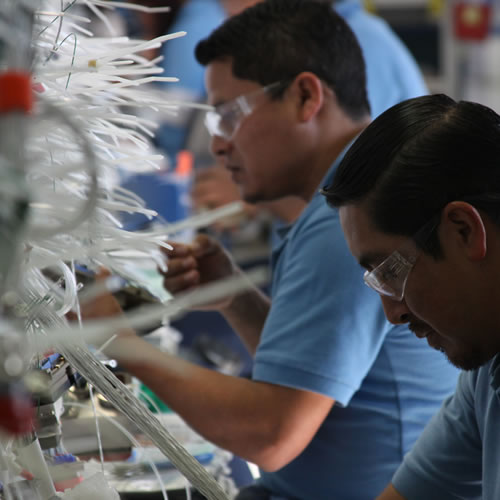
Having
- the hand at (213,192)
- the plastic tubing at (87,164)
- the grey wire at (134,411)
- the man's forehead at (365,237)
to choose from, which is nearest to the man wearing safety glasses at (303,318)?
the man's forehead at (365,237)

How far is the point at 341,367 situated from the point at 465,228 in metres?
0.37

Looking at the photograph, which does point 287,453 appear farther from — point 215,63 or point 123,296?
point 215,63

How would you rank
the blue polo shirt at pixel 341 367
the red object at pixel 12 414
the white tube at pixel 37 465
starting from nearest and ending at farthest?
the red object at pixel 12 414
the white tube at pixel 37 465
the blue polo shirt at pixel 341 367

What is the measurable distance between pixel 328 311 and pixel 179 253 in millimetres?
416

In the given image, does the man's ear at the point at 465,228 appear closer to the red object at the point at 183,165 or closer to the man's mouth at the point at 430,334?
the man's mouth at the point at 430,334

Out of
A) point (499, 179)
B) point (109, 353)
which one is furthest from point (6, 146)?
point (499, 179)

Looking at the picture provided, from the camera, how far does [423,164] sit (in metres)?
0.91

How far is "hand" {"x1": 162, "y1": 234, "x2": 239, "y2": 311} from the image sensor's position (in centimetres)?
149

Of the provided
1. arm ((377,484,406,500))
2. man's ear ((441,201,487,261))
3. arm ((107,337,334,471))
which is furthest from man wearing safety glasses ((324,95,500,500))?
arm ((107,337,334,471))

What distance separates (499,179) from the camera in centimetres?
90

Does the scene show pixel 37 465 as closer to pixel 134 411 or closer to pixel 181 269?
pixel 134 411

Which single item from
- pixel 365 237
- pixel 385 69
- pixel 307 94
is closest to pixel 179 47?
pixel 385 69

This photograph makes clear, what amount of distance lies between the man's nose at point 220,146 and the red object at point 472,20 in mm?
3717

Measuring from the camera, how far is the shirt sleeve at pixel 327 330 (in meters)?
1.19
